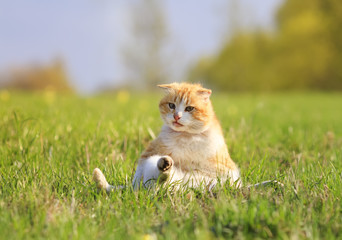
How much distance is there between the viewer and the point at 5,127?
14.0 feet

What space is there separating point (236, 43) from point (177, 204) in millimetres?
34758

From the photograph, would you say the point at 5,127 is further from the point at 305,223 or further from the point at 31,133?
the point at 305,223

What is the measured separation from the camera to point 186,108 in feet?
9.09

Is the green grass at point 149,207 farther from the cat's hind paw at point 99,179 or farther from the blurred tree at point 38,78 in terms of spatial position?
the blurred tree at point 38,78

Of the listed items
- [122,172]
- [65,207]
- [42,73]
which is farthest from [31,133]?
[42,73]

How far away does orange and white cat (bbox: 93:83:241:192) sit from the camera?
269 cm

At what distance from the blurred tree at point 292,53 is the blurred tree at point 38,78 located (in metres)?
12.2

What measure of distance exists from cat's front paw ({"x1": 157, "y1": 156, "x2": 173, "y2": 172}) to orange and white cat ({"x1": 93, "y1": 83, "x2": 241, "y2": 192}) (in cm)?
19

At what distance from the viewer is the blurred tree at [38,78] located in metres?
26.7

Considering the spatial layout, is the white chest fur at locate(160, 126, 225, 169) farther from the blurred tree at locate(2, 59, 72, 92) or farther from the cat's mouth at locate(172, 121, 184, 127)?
the blurred tree at locate(2, 59, 72, 92)

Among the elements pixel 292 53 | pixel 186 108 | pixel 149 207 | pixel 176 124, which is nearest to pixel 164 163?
pixel 149 207

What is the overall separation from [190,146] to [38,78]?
2710cm

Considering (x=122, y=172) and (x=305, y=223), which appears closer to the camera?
(x=305, y=223)

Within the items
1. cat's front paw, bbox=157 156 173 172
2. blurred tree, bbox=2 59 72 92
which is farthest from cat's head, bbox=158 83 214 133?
blurred tree, bbox=2 59 72 92
